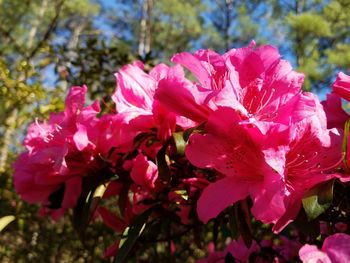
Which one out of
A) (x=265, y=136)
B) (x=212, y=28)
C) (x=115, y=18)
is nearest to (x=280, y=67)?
(x=265, y=136)

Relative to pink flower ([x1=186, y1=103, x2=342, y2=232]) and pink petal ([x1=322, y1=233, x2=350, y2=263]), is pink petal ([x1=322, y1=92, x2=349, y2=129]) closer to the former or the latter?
pink flower ([x1=186, y1=103, x2=342, y2=232])

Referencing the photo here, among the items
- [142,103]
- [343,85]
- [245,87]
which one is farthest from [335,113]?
[142,103]

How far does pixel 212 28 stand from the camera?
16016 millimetres

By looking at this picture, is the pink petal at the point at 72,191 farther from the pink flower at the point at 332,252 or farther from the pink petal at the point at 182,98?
the pink flower at the point at 332,252

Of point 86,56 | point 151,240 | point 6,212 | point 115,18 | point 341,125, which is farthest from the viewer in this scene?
point 115,18

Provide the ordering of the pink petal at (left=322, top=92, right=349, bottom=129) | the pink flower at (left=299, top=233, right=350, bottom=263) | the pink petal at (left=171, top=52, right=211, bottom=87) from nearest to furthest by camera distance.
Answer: the pink flower at (left=299, top=233, right=350, bottom=263), the pink petal at (left=171, top=52, right=211, bottom=87), the pink petal at (left=322, top=92, right=349, bottom=129)

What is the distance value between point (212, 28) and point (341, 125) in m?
15.6

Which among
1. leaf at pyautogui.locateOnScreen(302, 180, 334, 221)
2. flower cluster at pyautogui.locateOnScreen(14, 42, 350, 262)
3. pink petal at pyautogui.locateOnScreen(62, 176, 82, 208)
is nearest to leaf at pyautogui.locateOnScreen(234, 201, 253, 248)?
flower cluster at pyautogui.locateOnScreen(14, 42, 350, 262)

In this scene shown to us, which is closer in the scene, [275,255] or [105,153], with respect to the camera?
[105,153]

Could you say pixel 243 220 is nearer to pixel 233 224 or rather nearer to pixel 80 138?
pixel 233 224

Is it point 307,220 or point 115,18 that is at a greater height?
point 307,220

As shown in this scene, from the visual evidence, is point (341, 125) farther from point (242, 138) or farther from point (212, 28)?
point (212, 28)

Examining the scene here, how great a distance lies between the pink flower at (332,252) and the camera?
630mm

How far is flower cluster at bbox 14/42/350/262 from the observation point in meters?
0.66
